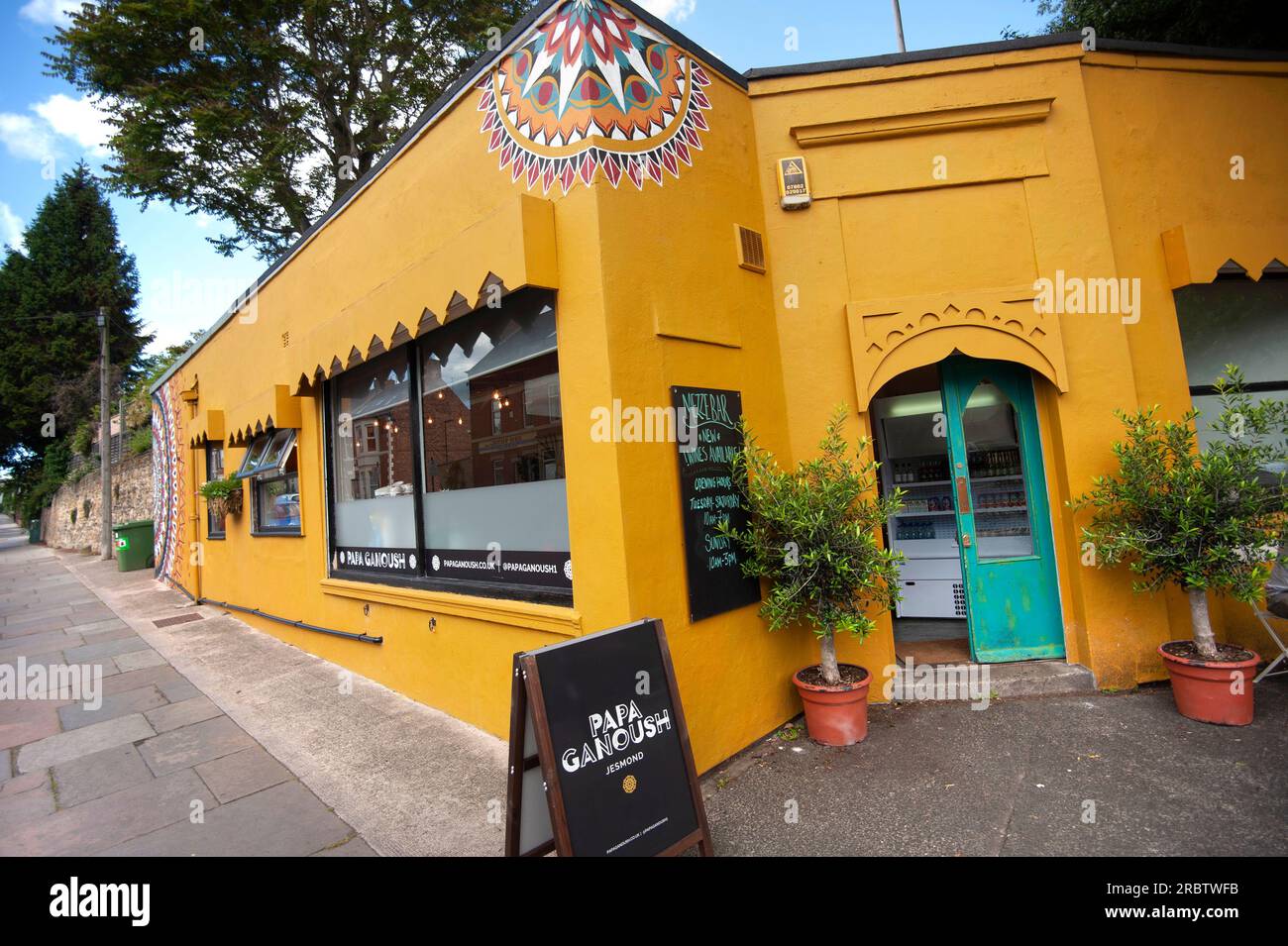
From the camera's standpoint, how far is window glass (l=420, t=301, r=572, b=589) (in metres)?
3.91

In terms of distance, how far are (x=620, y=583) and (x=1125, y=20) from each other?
1042cm

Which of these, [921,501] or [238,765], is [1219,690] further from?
[238,765]

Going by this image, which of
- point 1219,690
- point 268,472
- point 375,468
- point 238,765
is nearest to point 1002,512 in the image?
point 1219,690

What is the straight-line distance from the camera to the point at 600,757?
2.40 m

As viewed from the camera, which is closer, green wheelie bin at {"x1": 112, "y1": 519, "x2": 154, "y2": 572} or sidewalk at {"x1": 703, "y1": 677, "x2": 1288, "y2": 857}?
sidewalk at {"x1": 703, "y1": 677, "x2": 1288, "y2": 857}

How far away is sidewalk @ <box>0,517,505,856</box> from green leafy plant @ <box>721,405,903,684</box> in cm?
211

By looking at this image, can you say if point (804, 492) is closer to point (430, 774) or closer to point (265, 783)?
point (430, 774)

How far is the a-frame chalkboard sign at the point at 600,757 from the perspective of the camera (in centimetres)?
228

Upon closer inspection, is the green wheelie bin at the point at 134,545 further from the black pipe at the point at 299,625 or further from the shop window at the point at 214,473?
the black pipe at the point at 299,625

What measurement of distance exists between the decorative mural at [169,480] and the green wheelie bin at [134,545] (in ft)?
5.97

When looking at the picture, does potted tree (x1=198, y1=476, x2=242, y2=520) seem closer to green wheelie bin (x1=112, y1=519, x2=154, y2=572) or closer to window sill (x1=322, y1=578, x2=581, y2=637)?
window sill (x1=322, y1=578, x2=581, y2=637)

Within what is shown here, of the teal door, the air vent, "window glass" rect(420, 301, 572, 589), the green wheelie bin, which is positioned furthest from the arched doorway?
the green wheelie bin

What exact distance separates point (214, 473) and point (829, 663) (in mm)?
10510

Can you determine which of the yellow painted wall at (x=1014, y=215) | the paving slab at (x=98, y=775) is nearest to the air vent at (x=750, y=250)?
the yellow painted wall at (x=1014, y=215)
